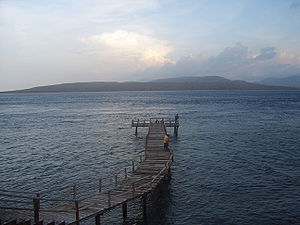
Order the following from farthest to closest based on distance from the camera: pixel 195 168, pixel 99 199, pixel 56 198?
pixel 195 168
pixel 56 198
pixel 99 199

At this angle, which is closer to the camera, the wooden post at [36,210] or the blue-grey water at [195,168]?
the wooden post at [36,210]

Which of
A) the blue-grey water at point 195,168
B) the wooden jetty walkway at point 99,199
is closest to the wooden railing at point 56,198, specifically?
the wooden jetty walkway at point 99,199

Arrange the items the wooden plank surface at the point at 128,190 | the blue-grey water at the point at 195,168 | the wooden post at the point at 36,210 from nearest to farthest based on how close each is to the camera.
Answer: the wooden post at the point at 36,210 → the wooden plank surface at the point at 128,190 → the blue-grey water at the point at 195,168

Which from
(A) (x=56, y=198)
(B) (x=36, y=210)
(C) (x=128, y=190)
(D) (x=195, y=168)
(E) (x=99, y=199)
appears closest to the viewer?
(B) (x=36, y=210)

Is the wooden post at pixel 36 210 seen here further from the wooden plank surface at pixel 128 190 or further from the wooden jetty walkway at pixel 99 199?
the wooden plank surface at pixel 128 190

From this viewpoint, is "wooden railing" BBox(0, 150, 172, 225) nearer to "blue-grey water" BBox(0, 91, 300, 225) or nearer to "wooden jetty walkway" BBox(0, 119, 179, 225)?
"wooden jetty walkway" BBox(0, 119, 179, 225)

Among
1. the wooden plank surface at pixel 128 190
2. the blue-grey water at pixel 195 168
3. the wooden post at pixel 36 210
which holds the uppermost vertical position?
the wooden post at pixel 36 210

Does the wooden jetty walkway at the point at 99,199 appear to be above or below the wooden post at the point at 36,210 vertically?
below

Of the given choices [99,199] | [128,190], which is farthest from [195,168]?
[99,199]

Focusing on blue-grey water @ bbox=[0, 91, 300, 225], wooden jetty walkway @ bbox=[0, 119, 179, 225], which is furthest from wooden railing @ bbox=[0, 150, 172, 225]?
blue-grey water @ bbox=[0, 91, 300, 225]

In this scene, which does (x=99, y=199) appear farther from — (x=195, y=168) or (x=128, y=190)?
(x=195, y=168)

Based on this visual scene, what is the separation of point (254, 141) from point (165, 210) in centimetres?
2909

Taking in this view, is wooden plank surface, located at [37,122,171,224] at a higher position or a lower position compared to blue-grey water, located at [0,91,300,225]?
higher

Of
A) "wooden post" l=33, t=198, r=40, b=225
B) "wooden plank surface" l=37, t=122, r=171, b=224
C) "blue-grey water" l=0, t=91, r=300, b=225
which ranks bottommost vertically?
"blue-grey water" l=0, t=91, r=300, b=225
